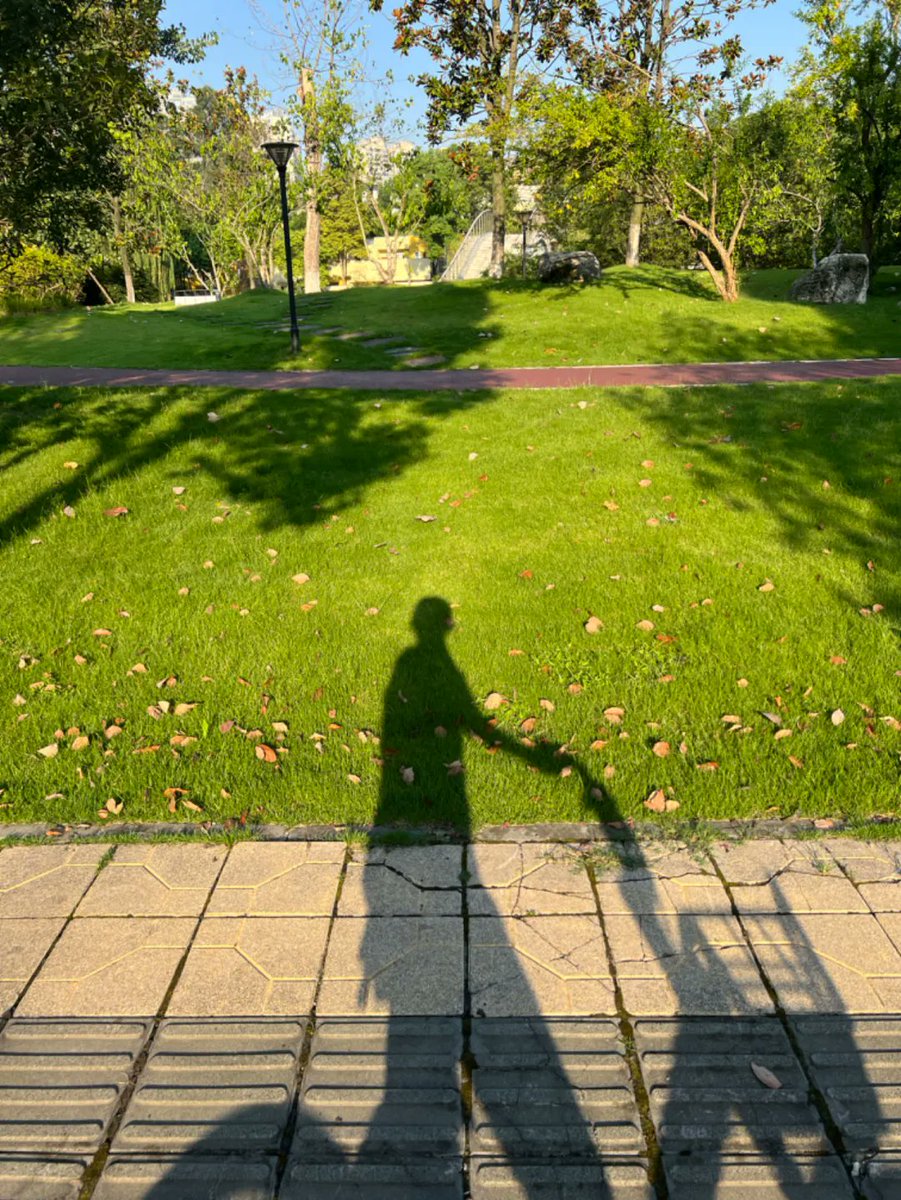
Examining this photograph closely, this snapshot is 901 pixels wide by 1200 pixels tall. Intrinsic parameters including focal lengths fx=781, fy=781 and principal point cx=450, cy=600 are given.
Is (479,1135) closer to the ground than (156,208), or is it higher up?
closer to the ground

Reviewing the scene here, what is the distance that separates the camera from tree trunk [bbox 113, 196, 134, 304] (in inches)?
1478

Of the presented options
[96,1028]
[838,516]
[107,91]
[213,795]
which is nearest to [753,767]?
[213,795]

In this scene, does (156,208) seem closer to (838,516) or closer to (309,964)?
(838,516)

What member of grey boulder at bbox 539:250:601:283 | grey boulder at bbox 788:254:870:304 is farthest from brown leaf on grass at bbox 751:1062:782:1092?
grey boulder at bbox 539:250:601:283

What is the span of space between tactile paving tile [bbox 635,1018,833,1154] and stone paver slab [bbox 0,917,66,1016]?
95.1 inches

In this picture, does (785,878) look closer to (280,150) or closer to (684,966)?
(684,966)

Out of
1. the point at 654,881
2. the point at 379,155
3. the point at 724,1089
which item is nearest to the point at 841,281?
the point at 654,881

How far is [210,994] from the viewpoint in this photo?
3.04m

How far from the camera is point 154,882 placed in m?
3.65

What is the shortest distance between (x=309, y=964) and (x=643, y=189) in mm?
21049

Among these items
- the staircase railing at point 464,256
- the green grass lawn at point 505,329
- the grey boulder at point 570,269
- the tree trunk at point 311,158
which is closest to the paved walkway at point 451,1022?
the green grass lawn at point 505,329

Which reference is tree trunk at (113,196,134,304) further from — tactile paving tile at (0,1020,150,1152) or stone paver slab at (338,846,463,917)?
tactile paving tile at (0,1020,150,1152)

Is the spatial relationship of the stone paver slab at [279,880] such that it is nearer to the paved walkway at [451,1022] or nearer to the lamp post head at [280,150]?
the paved walkway at [451,1022]

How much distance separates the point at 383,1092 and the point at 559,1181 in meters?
0.63
